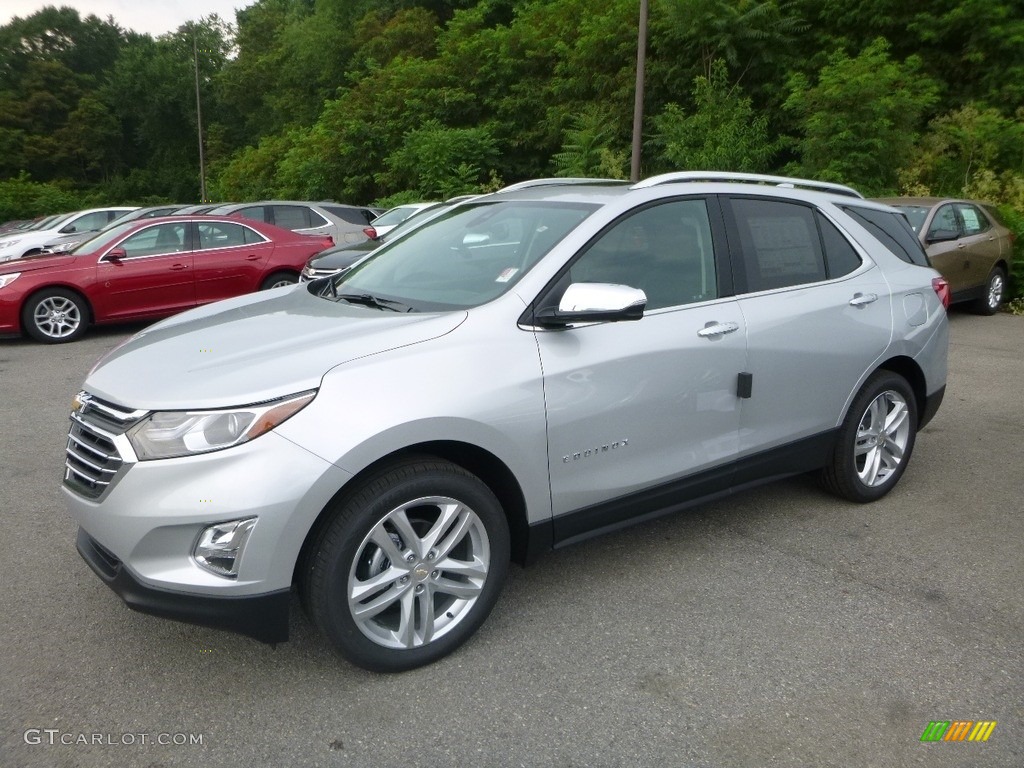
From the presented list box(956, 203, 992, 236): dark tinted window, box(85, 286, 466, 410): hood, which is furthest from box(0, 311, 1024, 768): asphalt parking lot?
box(956, 203, 992, 236): dark tinted window

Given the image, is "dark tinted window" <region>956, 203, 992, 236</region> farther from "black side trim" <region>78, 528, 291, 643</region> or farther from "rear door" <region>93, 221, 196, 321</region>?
"black side trim" <region>78, 528, 291, 643</region>

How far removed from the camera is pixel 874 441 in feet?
15.1

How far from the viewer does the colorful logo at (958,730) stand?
271cm

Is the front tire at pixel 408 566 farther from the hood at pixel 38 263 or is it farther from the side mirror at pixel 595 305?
the hood at pixel 38 263

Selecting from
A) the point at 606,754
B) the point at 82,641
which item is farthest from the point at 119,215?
the point at 606,754

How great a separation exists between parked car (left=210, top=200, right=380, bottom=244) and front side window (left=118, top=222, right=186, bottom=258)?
11.1 feet

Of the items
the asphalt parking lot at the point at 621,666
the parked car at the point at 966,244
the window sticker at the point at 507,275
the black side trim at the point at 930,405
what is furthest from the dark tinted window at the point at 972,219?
the window sticker at the point at 507,275

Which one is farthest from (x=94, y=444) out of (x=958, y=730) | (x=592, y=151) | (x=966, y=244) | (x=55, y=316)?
(x=592, y=151)

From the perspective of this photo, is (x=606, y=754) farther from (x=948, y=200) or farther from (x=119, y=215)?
(x=119, y=215)

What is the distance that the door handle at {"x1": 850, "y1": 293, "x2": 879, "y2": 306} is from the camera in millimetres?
4332

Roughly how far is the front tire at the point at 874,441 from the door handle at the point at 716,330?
3.50ft

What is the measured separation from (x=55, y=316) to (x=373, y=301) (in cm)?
802

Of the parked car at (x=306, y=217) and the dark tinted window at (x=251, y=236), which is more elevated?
the parked car at (x=306, y=217)

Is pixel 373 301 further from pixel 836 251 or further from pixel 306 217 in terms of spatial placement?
pixel 306 217
